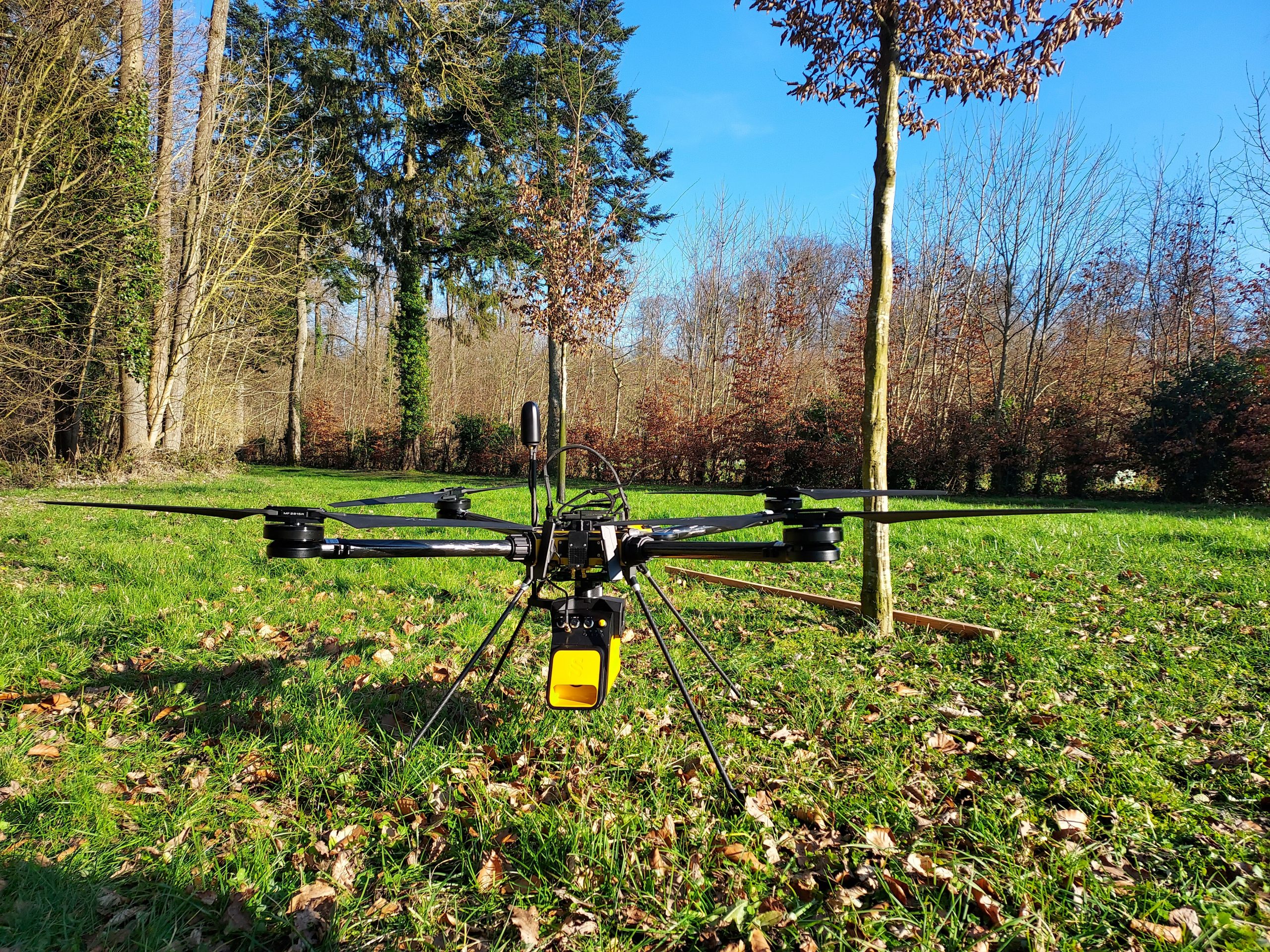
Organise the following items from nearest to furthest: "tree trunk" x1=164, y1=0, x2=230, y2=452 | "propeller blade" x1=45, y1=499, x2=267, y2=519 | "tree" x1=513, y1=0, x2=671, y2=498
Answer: "propeller blade" x1=45, y1=499, x2=267, y2=519 < "tree" x1=513, y1=0, x2=671, y2=498 < "tree trunk" x1=164, y1=0, x2=230, y2=452

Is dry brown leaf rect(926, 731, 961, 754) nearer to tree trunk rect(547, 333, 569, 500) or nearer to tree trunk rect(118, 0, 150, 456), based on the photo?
tree trunk rect(547, 333, 569, 500)

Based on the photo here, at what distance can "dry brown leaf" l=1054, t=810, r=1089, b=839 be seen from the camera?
6.97ft

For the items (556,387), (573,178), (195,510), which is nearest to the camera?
(195,510)

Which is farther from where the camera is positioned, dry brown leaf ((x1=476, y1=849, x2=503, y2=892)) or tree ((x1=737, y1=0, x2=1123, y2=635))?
tree ((x1=737, y1=0, x2=1123, y2=635))

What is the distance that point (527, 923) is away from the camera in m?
1.75

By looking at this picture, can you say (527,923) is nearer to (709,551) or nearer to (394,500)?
(709,551)

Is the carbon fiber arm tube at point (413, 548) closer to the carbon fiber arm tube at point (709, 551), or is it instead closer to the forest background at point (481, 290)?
the carbon fiber arm tube at point (709, 551)

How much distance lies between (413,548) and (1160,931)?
2.44m

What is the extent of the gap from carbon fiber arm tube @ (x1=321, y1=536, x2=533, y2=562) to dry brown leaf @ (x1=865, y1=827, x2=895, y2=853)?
5.30ft

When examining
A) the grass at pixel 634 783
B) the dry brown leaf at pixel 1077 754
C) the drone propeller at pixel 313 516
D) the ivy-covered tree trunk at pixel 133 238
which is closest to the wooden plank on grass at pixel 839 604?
the grass at pixel 634 783

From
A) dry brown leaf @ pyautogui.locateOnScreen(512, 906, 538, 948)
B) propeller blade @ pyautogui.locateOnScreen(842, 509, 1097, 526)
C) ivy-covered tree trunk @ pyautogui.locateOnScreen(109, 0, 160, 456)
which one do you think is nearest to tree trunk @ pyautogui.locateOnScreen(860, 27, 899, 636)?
propeller blade @ pyautogui.locateOnScreen(842, 509, 1097, 526)

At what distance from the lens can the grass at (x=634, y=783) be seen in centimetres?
178

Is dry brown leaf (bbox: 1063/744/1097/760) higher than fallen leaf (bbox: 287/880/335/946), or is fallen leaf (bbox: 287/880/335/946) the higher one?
dry brown leaf (bbox: 1063/744/1097/760)

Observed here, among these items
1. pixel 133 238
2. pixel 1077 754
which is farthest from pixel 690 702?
pixel 133 238
